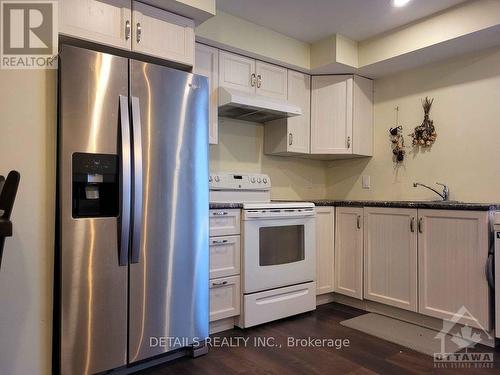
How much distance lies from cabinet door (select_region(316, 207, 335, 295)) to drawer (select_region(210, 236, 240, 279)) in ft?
2.89

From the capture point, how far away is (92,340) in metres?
1.78

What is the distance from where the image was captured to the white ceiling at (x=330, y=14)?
262 cm

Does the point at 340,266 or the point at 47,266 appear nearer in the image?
the point at 47,266

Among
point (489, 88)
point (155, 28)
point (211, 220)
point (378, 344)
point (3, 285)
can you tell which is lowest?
point (378, 344)

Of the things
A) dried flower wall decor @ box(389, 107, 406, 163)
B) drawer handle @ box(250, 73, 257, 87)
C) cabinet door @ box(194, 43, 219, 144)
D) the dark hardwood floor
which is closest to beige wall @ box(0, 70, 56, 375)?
the dark hardwood floor

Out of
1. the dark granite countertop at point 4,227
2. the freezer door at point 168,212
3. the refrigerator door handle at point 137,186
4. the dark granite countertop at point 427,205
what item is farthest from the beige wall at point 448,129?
the dark granite countertop at point 4,227

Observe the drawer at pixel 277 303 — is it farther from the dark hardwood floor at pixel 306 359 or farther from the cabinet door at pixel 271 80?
the cabinet door at pixel 271 80

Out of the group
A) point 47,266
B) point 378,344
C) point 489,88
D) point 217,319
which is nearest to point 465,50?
point 489,88

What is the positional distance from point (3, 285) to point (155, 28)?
1.61 metres

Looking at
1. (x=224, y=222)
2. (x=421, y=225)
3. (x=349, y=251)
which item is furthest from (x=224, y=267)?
(x=421, y=225)

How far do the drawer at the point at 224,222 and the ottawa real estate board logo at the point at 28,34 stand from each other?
1.29 m

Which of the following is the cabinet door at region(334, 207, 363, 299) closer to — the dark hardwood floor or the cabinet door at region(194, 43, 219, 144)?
the dark hardwood floor

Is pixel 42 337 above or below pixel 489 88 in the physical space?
below

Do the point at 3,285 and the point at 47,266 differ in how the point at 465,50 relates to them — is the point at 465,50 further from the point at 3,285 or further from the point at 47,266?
the point at 3,285
